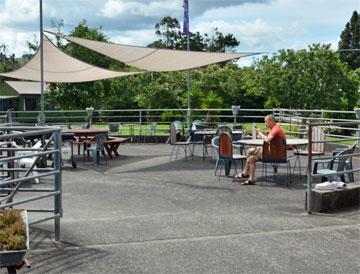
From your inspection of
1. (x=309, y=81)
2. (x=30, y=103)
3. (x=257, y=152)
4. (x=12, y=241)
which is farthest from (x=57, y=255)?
(x=30, y=103)

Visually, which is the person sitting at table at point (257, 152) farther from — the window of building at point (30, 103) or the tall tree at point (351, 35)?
the tall tree at point (351, 35)

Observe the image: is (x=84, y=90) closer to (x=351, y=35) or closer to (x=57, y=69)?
(x=57, y=69)

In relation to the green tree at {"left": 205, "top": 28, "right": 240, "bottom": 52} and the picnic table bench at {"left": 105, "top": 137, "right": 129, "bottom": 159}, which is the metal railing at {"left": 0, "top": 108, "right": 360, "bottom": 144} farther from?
the green tree at {"left": 205, "top": 28, "right": 240, "bottom": 52}

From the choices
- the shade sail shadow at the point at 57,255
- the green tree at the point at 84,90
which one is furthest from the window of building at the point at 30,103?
the shade sail shadow at the point at 57,255

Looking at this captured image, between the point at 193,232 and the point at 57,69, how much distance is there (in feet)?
35.9

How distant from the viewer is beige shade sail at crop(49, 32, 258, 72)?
43.7 feet

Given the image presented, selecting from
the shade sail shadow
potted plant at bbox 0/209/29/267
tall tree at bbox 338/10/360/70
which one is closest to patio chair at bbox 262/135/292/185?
the shade sail shadow

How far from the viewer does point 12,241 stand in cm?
403

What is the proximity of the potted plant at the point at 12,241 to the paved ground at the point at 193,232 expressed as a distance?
0.42m

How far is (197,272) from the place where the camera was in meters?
4.46

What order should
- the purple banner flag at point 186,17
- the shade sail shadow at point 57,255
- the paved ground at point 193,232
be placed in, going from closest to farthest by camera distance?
1. the shade sail shadow at point 57,255
2. the paved ground at point 193,232
3. the purple banner flag at point 186,17

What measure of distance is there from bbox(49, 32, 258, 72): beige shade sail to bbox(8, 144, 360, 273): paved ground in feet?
15.0

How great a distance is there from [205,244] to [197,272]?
0.84 metres

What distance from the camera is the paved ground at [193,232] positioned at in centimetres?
467
